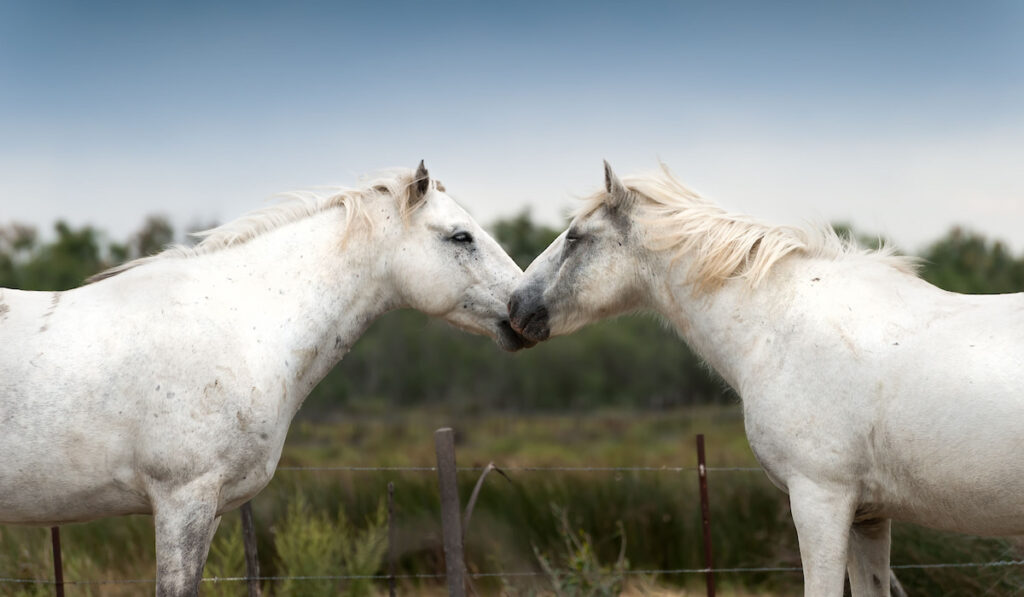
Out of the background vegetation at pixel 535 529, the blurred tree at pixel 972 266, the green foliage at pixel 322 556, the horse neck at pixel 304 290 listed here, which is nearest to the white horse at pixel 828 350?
the background vegetation at pixel 535 529

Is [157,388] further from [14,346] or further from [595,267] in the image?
[595,267]

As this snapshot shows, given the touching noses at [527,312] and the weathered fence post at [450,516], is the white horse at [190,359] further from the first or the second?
the weathered fence post at [450,516]

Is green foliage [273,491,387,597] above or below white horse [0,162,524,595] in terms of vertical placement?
below

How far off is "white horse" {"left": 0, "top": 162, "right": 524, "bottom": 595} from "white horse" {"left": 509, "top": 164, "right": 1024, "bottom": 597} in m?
0.69

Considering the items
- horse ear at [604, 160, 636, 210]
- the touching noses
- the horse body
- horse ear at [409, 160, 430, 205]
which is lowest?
the horse body

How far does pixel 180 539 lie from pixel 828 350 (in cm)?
249

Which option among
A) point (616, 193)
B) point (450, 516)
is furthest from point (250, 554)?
point (616, 193)

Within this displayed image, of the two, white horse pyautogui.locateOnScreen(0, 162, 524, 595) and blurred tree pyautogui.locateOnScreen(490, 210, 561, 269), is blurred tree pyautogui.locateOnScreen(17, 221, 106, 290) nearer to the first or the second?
blurred tree pyautogui.locateOnScreen(490, 210, 561, 269)

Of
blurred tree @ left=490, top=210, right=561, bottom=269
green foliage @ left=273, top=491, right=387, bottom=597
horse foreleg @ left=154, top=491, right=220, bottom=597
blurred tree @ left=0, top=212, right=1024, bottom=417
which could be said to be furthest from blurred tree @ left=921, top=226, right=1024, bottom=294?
horse foreleg @ left=154, top=491, right=220, bottom=597

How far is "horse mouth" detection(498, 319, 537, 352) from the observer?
398cm

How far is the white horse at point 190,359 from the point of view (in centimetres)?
328

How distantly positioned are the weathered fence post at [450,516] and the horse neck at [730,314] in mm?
1655

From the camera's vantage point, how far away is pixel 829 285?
347cm

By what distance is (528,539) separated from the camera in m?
6.50
